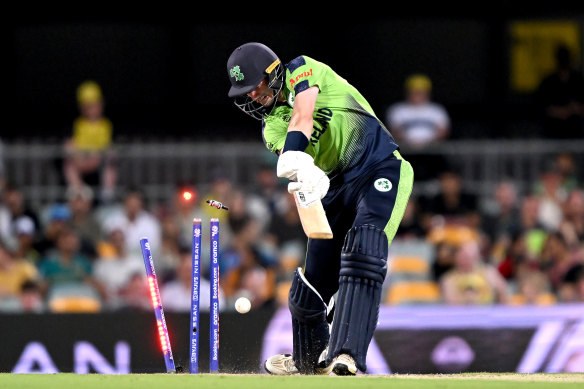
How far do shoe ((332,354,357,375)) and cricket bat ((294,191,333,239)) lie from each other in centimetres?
73

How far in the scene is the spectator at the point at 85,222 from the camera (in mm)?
13891

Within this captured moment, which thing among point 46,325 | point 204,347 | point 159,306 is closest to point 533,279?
point 204,347

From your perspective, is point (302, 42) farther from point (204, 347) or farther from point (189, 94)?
point (204, 347)

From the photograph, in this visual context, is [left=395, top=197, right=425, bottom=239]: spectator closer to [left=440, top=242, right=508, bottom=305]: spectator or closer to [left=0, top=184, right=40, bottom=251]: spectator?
[left=440, top=242, right=508, bottom=305]: spectator

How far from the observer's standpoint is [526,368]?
37.8ft

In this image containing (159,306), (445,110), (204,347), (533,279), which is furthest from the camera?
(445,110)

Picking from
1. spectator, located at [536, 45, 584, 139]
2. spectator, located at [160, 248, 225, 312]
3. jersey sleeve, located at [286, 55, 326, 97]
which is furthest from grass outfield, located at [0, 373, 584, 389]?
spectator, located at [536, 45, 584, 139]

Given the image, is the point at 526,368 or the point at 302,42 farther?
the point at 302,42

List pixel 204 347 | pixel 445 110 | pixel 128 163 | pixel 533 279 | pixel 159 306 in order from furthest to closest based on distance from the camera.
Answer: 1. pixel 445 110
2. pixel 128 163
3. pixel 533 279
4. pixel 204 347
5. pixel 159 306

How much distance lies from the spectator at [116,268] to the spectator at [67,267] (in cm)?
8

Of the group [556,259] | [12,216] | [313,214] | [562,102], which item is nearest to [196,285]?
[313,214]

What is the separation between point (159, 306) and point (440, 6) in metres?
10.4

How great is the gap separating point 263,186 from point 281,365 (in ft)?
18.5

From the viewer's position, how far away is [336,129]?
8.53 m
